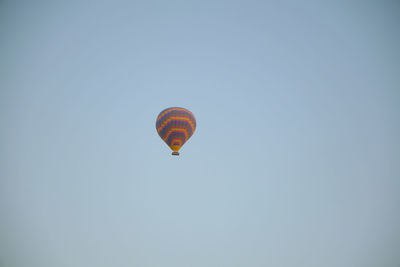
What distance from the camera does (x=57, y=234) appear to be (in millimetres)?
106500

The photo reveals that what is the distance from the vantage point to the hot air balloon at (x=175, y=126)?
89.6 ft

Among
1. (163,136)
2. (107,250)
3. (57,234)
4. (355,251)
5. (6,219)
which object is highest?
(6,219)

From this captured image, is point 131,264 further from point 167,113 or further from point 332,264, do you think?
point 167,113

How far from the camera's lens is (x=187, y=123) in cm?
2811

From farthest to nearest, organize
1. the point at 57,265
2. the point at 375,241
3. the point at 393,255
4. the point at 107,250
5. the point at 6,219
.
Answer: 1. the point at 6,219
2. the point at 107,250
3. the point at 375,241
4. the point at 57,265
5. the point at 393,255

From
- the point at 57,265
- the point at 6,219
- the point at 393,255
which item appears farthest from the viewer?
the point at 6,219

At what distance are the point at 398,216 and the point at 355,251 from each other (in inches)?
1348

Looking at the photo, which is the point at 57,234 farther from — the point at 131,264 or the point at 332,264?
the point at 332,264

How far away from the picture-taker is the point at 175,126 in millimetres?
27234

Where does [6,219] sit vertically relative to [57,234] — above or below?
above

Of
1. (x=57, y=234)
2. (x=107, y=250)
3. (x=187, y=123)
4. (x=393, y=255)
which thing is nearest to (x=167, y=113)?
(x=187, y=123)

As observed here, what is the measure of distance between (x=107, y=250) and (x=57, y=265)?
19.3m

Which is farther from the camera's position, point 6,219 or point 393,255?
point 6,219

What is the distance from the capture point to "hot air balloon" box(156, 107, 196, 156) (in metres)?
27.3
